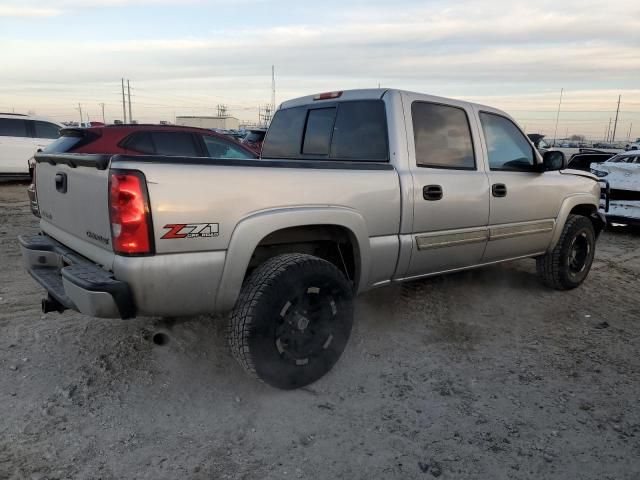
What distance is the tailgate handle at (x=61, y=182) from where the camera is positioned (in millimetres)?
3119

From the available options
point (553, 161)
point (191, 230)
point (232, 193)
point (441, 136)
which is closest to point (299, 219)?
point (232, 193)

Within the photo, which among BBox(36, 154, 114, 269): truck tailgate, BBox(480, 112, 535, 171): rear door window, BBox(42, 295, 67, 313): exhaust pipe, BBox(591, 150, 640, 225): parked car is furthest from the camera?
BBox(591, 150, 640, 225): parked car

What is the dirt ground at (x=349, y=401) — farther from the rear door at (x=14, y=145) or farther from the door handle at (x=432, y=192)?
the rear door at (x=14, y=145)

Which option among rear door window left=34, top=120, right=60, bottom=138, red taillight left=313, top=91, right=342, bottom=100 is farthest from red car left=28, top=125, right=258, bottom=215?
rear door window left=34, top=120, right=60, bottom=138

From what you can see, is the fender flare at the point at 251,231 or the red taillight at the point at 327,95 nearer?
the fender flare at the point at 251,231

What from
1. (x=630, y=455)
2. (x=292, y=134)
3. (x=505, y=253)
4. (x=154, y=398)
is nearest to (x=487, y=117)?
(x=505, y=253)

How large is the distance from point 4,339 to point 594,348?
4.44 m

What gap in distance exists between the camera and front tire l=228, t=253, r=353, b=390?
2.91m

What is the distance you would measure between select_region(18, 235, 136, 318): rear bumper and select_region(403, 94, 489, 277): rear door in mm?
2061

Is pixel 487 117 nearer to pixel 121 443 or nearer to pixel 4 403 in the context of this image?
pixel 121 443

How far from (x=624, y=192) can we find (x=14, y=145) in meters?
13.3

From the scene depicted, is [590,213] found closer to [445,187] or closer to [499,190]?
[499,190]

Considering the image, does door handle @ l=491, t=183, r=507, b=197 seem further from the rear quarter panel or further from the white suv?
the white suv

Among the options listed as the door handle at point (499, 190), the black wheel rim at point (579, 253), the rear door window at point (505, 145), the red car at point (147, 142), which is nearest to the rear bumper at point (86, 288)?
the door handle at point (499, 190)
